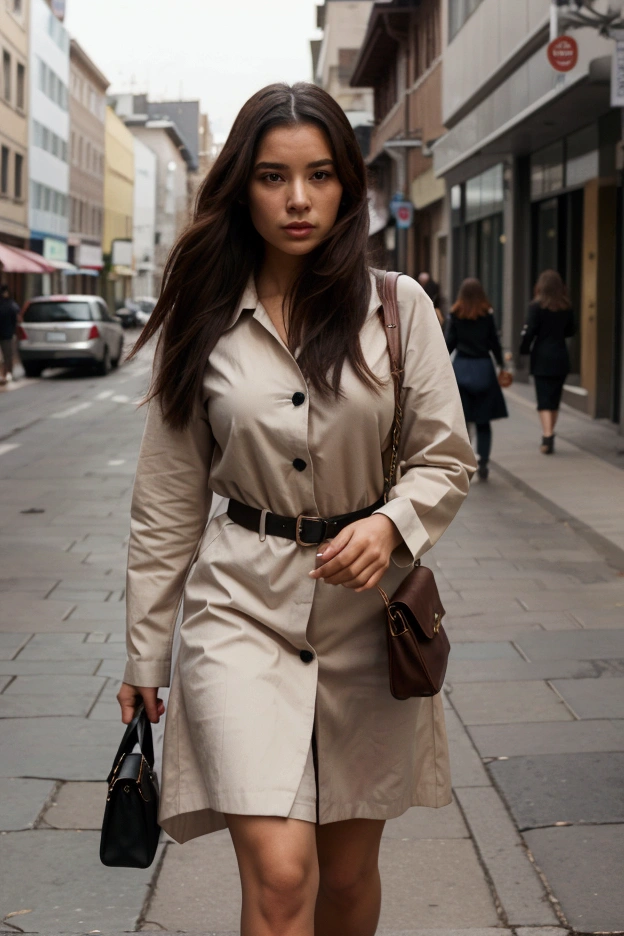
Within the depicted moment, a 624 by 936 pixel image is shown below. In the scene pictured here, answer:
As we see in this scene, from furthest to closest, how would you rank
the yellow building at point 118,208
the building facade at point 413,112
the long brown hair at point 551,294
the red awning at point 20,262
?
the yellow building at point 118,208 → the red awning at point 20,262 → the building facade at point 413,112 → the long brown hair at point 551,294

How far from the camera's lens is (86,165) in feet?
247

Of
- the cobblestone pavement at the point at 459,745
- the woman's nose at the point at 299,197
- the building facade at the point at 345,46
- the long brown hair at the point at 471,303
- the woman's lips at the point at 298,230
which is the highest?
the building facade at the point at 345,46

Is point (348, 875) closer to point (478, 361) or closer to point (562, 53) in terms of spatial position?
point (478, 361)

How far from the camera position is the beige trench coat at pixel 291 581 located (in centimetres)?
250

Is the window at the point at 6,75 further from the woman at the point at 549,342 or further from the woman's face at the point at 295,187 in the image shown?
the woman's face at the point at 295,187

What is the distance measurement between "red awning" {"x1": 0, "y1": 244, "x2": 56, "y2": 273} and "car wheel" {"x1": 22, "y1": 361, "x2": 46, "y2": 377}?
10.6 meters

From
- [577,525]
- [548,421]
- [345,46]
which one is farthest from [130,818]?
[345,46]

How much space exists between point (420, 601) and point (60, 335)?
27233mm

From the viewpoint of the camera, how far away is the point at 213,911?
361cm

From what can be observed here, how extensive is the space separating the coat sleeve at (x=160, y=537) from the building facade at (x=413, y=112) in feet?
93.8

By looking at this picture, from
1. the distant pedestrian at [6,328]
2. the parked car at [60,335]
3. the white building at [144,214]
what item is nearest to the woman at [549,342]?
the distant pedestrian at [6,328]

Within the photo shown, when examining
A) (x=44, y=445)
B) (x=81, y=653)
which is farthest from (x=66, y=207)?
(x=81, y=653)

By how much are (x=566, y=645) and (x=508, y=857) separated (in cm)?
267

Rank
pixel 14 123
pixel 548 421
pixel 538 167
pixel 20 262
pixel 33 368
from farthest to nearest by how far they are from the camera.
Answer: pixel 14 123 → pixel 20 262 → pixel 33 368 → pixel 538 167 → pixel 548 421
